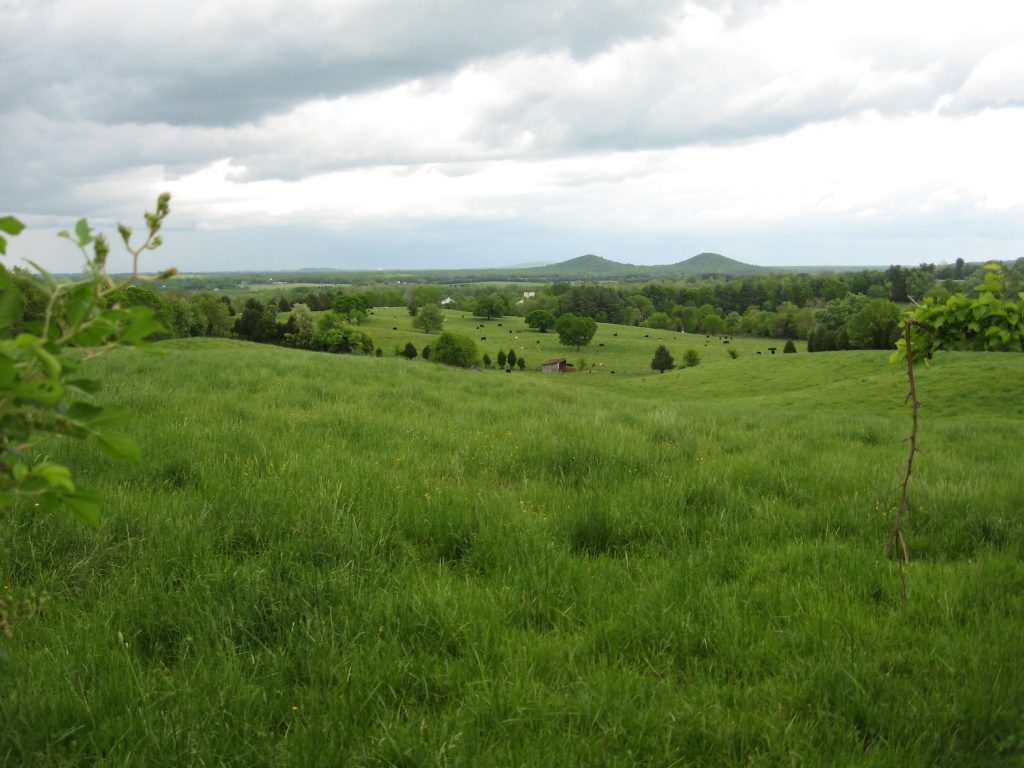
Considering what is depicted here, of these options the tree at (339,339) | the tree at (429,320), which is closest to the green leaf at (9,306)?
the tree at (339,339)

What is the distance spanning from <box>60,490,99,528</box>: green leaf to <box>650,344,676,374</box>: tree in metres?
98.1

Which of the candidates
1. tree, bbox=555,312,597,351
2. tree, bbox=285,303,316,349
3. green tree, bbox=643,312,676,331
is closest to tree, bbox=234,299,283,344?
tree, bbox=285,303,316,349

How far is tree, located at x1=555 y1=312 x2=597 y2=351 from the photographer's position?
115 metres

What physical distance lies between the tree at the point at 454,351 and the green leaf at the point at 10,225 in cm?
9468

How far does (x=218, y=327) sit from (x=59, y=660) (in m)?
99.7

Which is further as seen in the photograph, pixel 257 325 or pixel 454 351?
pixel 257 325

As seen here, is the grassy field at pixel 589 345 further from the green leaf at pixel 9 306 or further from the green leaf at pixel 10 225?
the green leaf at pixel 10 225

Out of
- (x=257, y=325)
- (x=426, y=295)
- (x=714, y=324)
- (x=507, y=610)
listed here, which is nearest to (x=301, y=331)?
(x=257, y=325)

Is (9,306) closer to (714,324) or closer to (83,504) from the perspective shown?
(83,504)

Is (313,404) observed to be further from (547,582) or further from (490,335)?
(490,335)

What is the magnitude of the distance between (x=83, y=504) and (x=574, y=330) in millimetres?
115234

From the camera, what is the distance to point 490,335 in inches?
5020

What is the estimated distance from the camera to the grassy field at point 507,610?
9.78ft

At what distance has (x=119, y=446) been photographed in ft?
5.46
